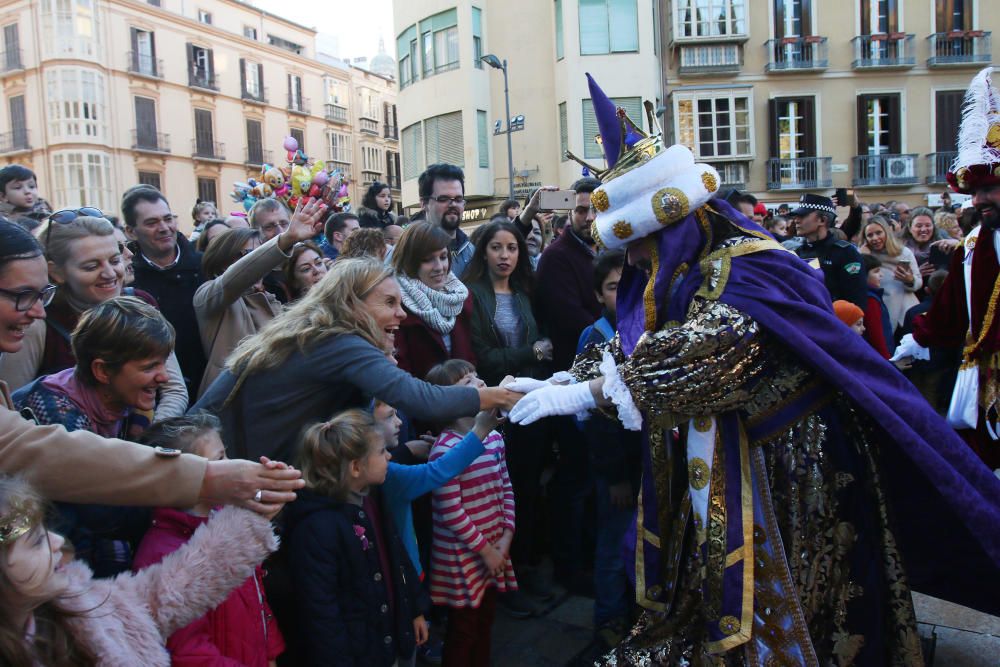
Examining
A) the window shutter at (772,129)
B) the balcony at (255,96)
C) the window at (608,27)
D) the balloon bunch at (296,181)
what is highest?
the balcony at (255,96)

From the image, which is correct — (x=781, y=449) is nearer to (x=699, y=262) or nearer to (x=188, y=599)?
(x=699, y=262)

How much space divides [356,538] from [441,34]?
23708mm

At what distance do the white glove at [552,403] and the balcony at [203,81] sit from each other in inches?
1555

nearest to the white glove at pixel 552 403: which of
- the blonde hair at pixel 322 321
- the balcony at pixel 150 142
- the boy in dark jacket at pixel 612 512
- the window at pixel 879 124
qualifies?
the blonde hair at pixel 322 321

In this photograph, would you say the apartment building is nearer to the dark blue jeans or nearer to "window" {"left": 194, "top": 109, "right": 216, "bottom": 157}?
the dark blue jeans

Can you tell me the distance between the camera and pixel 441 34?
2416cm

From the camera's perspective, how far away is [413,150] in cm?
2528

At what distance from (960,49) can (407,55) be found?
16918 mm

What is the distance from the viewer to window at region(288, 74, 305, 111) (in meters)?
42.9

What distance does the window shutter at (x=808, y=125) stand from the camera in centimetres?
2320

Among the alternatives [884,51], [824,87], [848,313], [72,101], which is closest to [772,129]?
[824,87]

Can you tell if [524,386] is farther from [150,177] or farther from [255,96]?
[255,96]

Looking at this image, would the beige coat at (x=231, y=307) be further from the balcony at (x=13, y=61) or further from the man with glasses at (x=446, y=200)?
the balcony at (x=13, y=61)

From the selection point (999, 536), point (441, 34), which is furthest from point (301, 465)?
point (441, 34)
